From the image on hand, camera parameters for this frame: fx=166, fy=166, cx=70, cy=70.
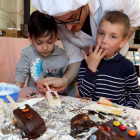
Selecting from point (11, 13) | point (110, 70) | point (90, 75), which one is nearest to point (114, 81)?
point (110, 70)

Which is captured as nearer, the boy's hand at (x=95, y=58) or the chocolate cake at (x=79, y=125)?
the chocolate cake at (x=79, y=125)

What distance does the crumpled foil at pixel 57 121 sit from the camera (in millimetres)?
603

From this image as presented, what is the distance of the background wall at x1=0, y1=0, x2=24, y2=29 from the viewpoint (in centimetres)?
Answer: 318

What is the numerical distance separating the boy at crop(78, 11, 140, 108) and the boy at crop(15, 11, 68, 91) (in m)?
0.27

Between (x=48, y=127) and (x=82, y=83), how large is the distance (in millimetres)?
591

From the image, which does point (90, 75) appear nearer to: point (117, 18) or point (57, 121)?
point (117, 18)

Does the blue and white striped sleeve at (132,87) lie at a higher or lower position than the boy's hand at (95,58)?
lower

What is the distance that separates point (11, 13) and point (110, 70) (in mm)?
2887

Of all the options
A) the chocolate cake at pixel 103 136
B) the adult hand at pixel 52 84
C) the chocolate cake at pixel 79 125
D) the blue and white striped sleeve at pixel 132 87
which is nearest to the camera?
the chocolate cake at pixel 103 136

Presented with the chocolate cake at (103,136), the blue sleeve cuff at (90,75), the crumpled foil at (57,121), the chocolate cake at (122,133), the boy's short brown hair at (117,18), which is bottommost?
the crumpled foil at (57,121)

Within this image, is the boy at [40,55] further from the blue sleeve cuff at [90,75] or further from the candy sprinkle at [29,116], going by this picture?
the candy sprinkle at [29,116]

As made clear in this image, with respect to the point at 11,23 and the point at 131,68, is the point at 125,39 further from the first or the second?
the point at 11,23

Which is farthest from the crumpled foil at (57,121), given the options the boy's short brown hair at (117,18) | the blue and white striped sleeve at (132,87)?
the boy's short brown hair at (117,18)

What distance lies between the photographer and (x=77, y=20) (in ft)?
3.73
